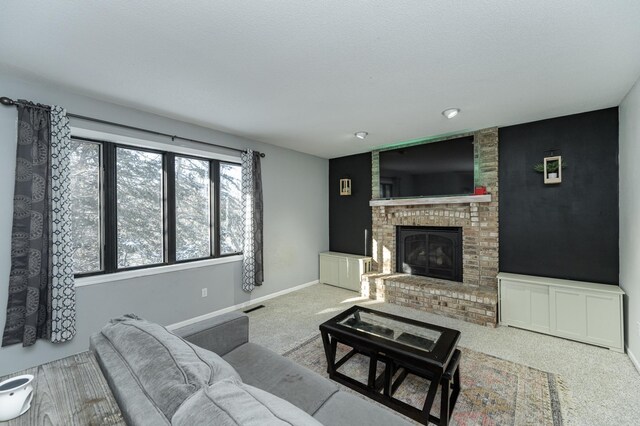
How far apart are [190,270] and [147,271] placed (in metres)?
0.50

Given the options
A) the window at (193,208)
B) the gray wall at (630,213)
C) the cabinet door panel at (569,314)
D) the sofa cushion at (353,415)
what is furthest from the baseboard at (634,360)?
the window at (193,208)

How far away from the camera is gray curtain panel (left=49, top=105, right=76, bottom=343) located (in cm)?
234

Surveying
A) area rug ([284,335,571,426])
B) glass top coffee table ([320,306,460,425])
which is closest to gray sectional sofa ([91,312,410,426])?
glass top coffee table ([320,306,460,425])

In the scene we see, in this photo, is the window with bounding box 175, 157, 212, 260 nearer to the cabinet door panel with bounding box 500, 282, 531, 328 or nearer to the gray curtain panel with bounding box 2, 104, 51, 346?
the gray curtain panel with bounding box 2, 104, 51, 346

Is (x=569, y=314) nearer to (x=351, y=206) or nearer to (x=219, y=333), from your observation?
(x=351, y=206)

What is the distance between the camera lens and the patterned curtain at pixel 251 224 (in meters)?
3.93

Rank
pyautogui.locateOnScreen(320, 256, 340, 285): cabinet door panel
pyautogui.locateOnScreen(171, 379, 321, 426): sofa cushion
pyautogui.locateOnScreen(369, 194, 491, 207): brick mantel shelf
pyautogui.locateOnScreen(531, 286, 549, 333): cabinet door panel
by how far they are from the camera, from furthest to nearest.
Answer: pyautogui.locateOnScreen(320, 256, 340, 285): cabinet door panel → pyautogui.locateOnScreen(369, 194, 491, 207): brick mantel shelf → pyautogui.locateOnScreen(531, 286, 549, 333): cabinet door panel → pyautogui.locateOnScreen(171, 379, 321, 426): sofa cushion

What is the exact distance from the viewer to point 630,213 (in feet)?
8.41

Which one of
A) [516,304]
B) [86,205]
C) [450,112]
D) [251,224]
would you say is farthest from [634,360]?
[86,205]

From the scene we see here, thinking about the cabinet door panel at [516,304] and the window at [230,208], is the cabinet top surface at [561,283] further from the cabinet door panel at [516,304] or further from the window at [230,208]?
the window at [230,208]

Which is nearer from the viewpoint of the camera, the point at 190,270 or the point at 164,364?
the point at 164,364

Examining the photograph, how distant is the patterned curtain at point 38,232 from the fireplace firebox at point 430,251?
4246 mm

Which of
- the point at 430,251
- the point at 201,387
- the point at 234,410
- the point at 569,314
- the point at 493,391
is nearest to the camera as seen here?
the point at 234,410

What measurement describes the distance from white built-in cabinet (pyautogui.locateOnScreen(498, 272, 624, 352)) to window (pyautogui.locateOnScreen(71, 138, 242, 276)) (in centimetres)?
367
